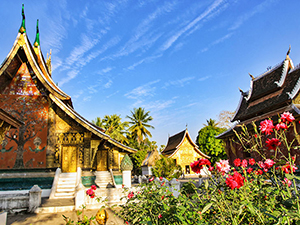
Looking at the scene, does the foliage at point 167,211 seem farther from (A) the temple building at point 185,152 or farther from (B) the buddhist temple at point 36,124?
(A) the temple building at point 185,152

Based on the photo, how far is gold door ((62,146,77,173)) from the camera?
40.6ft

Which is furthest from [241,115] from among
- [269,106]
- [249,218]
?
[249,218]

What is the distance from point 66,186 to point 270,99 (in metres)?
15.1

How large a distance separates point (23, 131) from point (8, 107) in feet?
5.29

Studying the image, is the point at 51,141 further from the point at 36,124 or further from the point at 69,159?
the point at 69,159

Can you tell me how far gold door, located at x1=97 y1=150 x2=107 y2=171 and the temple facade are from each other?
9.90 feet

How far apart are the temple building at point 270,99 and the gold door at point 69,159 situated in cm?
1037

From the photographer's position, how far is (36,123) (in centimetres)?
1173

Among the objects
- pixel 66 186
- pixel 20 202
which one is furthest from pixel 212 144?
pixel 20 202

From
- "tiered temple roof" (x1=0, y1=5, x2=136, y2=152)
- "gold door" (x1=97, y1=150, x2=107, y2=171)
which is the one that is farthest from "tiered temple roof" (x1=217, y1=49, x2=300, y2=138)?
"tiered temple roof" (x1=0, y1=5, x2=136, y2=152)

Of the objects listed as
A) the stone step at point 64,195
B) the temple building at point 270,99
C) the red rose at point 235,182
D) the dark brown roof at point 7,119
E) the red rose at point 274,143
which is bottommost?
the stone step at point 64,195

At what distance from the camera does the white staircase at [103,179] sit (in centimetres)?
1373

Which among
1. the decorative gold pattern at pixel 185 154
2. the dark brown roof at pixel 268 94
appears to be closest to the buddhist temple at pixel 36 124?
the dark brown roof at pixel 268 94

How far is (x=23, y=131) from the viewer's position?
11.4m
